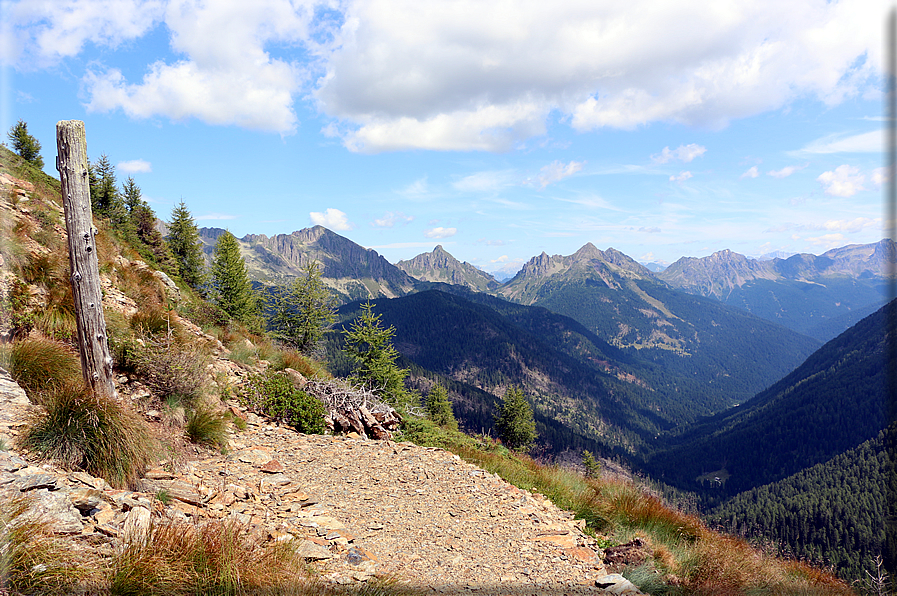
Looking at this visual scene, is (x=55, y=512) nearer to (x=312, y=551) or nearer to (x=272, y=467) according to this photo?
(x=312, y=551)

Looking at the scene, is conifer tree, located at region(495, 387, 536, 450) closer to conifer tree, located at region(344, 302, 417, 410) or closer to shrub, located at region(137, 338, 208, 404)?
conifer tree, located at region(344, 302, 417, 410)

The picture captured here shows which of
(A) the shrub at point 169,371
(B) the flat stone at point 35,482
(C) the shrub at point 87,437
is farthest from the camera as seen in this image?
(A) the shrub at point 169,371

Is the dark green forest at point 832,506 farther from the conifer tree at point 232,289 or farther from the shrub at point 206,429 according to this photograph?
the shrub at point 206,429

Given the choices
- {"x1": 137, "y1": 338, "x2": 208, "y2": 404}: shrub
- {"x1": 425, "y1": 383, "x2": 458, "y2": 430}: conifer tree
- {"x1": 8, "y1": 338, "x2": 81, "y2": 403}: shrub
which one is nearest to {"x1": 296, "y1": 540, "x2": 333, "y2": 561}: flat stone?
{"x1": 8, "y1": 338, "x2": 81, "y2": 403}: shrub

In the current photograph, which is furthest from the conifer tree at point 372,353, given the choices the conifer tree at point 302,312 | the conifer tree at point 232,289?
the conifer tree at point 232,289

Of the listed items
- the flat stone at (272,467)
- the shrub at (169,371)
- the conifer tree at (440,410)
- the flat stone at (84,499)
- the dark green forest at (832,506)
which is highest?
the shrub at (169,371)

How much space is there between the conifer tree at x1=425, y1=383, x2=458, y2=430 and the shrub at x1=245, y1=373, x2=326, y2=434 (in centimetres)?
2525

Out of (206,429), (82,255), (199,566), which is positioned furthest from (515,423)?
(199,566)

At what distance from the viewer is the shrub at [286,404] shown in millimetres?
11477

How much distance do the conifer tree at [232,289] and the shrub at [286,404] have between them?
46.5 feet

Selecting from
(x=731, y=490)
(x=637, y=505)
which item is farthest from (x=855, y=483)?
(x=637, y=505)

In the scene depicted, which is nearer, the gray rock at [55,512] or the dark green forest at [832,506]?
the gray rock at [55,512]

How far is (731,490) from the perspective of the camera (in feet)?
606

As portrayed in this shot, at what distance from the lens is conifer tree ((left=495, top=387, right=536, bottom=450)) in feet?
Answer: 174
